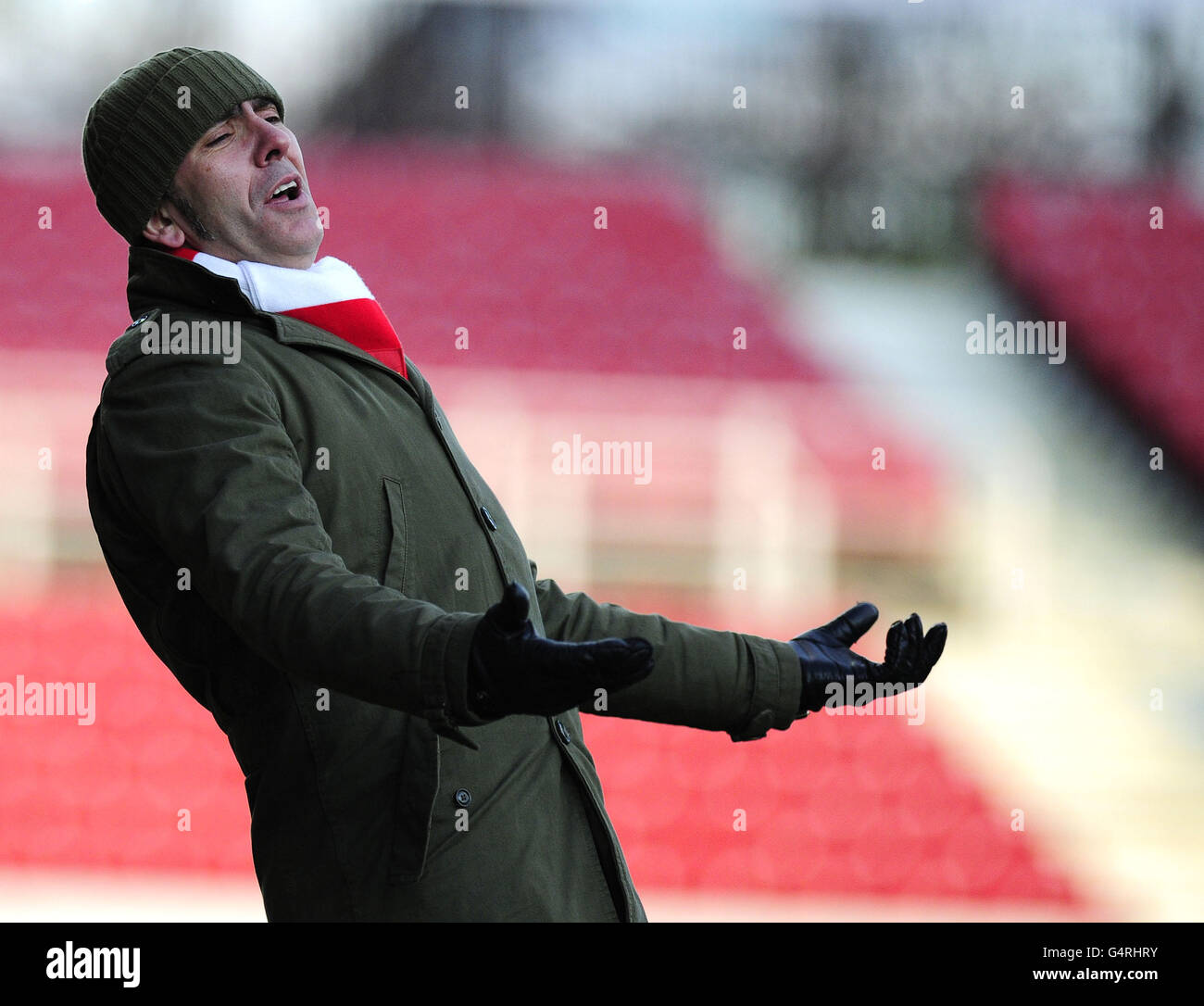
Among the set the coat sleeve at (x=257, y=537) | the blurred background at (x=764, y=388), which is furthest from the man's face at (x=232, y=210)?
the blurred background at (x=764, y=388)

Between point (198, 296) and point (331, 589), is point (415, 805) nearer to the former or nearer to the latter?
point (331, 589)

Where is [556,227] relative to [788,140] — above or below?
below

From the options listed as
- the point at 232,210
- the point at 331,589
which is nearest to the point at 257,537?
the point at 331,589

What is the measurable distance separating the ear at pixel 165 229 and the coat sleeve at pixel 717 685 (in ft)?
1.36

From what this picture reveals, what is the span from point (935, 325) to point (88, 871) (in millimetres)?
3669

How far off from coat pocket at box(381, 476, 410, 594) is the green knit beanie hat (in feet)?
0.89

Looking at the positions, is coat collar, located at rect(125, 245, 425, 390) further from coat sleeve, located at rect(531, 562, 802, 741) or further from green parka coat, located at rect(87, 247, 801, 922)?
coat sleeve, located at rect(531, 562, 802, 741)

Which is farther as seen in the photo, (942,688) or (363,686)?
(942,688)

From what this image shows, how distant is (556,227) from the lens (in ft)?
17.1

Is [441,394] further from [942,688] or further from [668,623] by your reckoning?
[668,623]

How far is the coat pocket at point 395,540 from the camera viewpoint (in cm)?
84

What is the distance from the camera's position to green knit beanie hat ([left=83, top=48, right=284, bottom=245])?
95 cm

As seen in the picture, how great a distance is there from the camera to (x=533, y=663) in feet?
2.22

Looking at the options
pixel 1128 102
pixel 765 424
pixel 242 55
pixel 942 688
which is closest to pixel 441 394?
pixel 765 424
